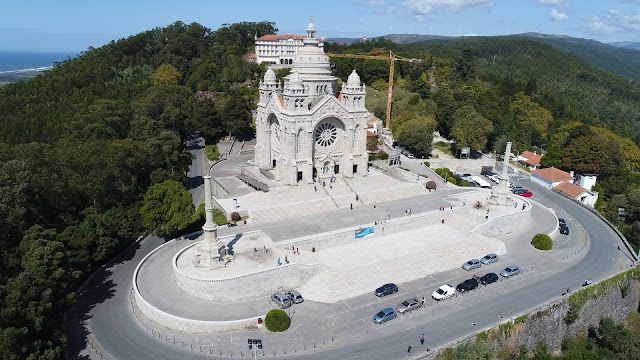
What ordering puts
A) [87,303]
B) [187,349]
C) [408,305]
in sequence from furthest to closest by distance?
1. [87,303]
2. [408,305]
3. [187,349]

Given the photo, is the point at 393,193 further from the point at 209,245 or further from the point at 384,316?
the point at 209,245

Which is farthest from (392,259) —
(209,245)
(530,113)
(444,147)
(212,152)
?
(530,113)

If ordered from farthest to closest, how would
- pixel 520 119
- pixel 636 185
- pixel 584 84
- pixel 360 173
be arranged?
pixel 584 84, pixel 520 119, pixel 636 185, pixel 360 173

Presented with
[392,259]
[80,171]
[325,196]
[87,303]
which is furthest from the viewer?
[325,196]

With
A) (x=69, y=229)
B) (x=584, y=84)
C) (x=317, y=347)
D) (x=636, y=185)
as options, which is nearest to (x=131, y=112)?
(x=69, y=229)

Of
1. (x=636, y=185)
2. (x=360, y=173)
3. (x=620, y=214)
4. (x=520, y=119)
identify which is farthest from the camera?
(x=520, y=119)

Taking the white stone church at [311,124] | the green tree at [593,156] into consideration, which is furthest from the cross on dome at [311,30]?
the green tree at [593,156]

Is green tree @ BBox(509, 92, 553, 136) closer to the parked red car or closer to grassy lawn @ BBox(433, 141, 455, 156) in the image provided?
grassy lawn @ BBox(433, 141, 455, 156)

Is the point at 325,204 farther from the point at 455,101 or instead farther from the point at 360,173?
the point at 455,101
